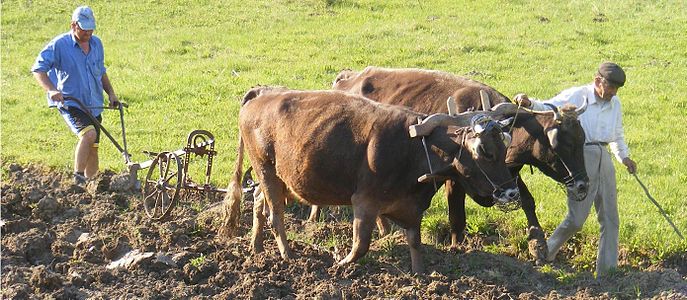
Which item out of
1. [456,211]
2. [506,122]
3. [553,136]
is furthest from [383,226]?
[553,136]

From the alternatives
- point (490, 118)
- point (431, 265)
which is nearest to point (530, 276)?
point (431, 265)

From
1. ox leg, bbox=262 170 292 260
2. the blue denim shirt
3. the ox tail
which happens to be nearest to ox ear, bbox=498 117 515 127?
ox leg, bbox=262 170 292 260

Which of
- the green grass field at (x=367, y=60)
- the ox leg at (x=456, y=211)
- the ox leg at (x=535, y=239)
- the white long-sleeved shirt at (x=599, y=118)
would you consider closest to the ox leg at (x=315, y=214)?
the green grass field at (x=367, y=60)

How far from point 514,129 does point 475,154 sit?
45.0 inches

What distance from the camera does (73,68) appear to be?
11664 mm

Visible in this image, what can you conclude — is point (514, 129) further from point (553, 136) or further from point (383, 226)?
point (383, 226)

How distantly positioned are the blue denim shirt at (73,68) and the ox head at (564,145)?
5079 mm

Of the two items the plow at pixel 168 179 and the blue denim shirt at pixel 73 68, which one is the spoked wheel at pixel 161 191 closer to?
the plow at pixel 168 179

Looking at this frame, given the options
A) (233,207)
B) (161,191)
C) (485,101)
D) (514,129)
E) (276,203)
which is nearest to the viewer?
(485,101)

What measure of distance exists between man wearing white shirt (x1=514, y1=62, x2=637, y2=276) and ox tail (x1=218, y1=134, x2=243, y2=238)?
2.99 meters

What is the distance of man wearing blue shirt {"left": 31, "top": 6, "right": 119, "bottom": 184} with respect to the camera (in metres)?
11.4

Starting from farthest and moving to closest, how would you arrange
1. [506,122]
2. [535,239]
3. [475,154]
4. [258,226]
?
1. [258,226]
2. [535,239]
3. [506,122]
4. [475,154]

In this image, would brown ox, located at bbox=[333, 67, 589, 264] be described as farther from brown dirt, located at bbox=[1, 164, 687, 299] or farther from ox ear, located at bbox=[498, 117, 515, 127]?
brown dirt, located at bbox=[1, 164, 687, 299]

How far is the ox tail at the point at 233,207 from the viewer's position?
10.4 m
